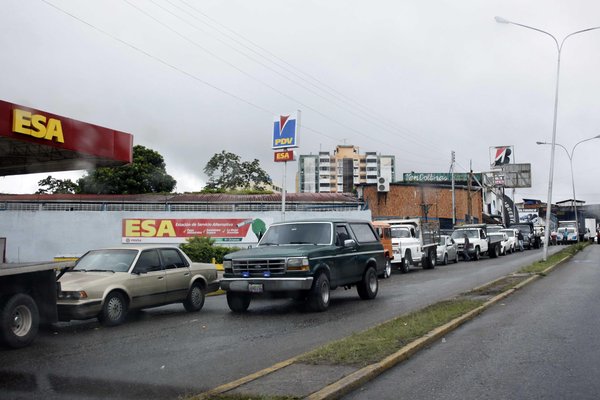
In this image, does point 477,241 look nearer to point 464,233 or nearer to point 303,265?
point 464,233

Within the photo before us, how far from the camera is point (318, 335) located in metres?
9.13

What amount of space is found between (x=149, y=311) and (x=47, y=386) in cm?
666

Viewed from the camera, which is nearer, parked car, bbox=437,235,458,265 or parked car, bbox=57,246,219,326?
parked car, bbox=57,246,219,326

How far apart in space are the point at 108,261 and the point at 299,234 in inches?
162

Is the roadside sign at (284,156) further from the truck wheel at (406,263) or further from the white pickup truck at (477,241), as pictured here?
the white pickup truck at (477,241)

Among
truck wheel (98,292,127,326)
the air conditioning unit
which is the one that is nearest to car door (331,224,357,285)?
truck wheel (98,292,127,326)

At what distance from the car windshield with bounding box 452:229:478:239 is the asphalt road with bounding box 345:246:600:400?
23781mm

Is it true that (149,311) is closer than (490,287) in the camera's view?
Yes

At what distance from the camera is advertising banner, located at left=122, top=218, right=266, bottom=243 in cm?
3400

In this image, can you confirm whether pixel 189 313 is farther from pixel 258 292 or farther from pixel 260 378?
pixel 260 378

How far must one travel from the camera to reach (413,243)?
26.1 m

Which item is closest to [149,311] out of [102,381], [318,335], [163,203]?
[318,335]

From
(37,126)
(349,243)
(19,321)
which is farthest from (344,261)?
(37,126)

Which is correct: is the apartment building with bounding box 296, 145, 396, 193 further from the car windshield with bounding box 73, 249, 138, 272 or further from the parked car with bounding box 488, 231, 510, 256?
the car windshield with bounding box 73, 249, 138, 272
